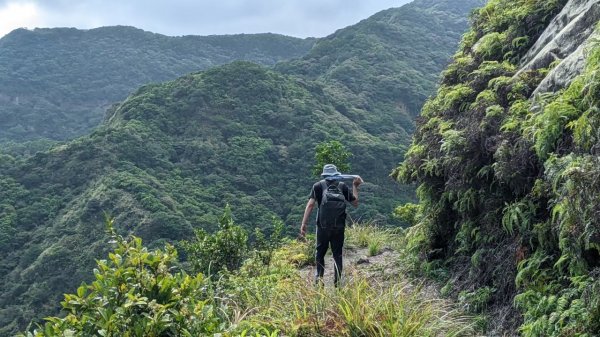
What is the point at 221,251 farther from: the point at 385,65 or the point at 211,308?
the point at 385,65

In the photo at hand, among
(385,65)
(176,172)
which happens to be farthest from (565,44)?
(385,65)

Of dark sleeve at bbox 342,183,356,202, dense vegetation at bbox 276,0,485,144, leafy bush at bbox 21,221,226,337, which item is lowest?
leafy bush at bbox 21,221,226,337

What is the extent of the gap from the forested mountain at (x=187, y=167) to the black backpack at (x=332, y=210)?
26.5m

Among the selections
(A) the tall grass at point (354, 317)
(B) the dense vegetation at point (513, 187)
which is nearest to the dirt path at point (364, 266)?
(B) the dense vegetation at point (513, 187)

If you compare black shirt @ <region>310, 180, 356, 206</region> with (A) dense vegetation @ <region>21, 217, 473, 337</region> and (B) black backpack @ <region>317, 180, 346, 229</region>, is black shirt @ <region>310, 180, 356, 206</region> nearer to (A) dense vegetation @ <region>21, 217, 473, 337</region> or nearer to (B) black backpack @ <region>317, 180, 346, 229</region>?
(B) black backpack @ <region>317, 180, 346, 229</region>

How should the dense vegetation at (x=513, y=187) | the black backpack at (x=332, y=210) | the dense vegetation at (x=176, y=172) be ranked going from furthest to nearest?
1. the dense vegetation at (x=176, y=172)
2. the black backpack at (x=332, y=210)
3. the dense vegetation at (x=513, y=187)

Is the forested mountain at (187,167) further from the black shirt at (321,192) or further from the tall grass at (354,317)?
the tall grass at (354,317)

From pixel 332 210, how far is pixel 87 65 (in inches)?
6380

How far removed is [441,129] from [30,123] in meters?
125

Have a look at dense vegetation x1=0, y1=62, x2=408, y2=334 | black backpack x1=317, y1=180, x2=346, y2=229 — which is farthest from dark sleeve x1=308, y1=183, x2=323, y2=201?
dense vegetation x1=0, y1=62, x2=408, y2=334

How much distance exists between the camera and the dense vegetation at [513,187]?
15.1ft

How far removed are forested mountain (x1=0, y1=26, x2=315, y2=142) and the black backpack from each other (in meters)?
117

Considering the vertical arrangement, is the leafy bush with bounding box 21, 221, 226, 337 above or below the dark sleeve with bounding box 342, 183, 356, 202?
below

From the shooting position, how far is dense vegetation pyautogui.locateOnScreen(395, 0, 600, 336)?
4.59 meters
